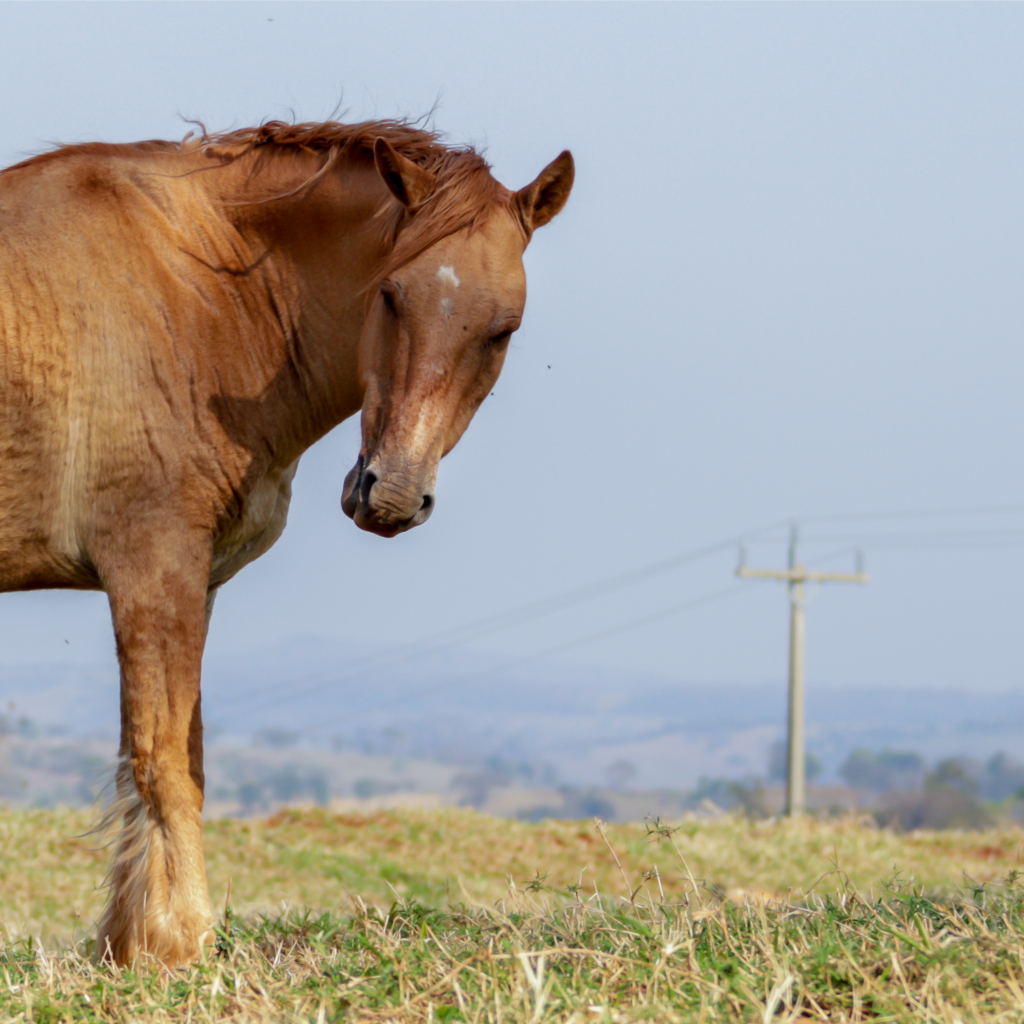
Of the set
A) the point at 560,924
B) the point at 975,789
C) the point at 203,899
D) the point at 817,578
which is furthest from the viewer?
the point at 975,789

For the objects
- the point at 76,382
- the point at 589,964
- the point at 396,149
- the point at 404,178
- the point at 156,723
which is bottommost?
the point at 589,964

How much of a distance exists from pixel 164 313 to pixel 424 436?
48.1 inches

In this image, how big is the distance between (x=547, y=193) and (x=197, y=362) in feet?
4.72

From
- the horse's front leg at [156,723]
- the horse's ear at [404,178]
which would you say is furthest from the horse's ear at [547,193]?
the horse's front leg at [156,723]

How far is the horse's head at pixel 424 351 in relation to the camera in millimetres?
3574

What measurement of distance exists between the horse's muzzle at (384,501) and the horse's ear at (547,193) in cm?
113

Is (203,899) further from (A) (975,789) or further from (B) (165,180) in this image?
(A) (975,789)

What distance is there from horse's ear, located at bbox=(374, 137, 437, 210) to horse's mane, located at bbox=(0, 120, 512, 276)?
4 cm

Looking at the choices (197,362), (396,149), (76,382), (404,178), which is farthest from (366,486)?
(396,149)

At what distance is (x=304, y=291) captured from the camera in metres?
4.32

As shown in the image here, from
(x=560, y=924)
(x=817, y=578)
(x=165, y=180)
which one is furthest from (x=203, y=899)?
(x=817, y=578)

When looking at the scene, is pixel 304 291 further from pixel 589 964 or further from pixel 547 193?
pixel 589 964

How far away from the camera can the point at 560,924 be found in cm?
340

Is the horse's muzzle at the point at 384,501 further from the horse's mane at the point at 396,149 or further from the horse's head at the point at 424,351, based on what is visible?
the horse's mane at the point at 396,149
